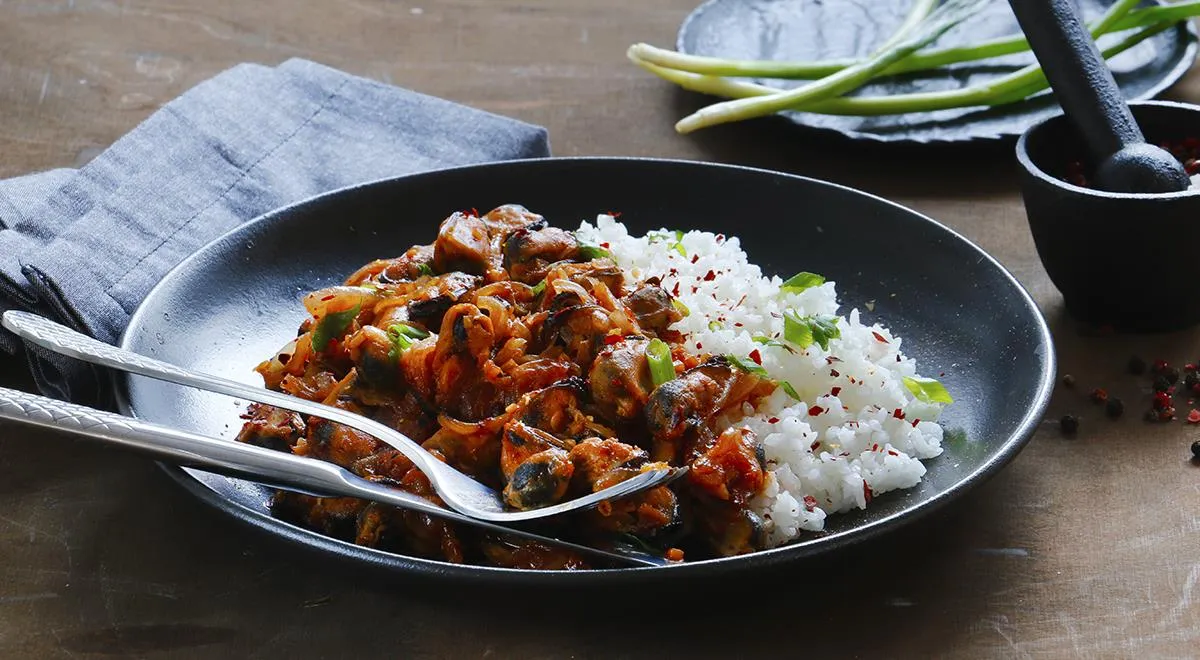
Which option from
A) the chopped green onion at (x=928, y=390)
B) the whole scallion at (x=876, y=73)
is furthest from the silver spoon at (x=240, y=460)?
the whole scallion at (x=876, y=73)

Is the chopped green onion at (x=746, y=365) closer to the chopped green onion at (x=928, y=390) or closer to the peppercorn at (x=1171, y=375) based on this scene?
the chopped green onion at (x=928, y=390)

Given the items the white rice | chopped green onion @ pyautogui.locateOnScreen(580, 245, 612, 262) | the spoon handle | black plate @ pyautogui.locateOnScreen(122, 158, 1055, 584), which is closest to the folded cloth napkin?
black plate @ pyautogui.locateOnScreen(122, 158, 1055, 584)

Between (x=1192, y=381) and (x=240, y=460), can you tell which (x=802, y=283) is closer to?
(x=1192, y=381)

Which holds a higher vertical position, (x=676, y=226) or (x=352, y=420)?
(x=352, y=420)

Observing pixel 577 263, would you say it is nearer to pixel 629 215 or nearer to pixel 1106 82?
pixel 629 215

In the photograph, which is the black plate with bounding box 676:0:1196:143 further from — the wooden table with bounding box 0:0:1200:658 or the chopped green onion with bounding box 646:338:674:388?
the chopped green onion with bounding box 646:338:674:388

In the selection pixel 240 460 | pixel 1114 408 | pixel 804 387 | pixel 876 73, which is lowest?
pixel 1114 408

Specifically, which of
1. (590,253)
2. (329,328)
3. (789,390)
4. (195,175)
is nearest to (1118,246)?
(789,390)

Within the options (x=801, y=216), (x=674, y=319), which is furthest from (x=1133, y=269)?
(x=674, y=319)
